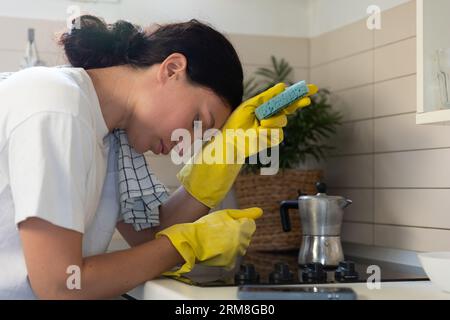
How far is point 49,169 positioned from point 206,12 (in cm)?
115

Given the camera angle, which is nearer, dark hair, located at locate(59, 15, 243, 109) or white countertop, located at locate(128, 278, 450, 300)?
white countertop, located at locate(128, 278, 450, 300)

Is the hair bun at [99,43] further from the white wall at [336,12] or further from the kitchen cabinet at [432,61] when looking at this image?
the white wall at [336,12]

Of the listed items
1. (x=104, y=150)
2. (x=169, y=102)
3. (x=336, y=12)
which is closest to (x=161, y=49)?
(x=169, y=102)

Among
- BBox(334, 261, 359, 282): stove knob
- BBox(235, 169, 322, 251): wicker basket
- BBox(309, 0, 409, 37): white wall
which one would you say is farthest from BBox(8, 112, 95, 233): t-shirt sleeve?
BBox(309, 0, 409, 37): white wall

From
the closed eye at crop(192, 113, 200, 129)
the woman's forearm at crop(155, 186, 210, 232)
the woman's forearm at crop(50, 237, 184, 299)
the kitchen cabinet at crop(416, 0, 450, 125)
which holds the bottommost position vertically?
the woman's forearm at crop(50, 237, 184, 299)

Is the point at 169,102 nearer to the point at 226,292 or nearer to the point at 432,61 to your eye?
the point at 226,292

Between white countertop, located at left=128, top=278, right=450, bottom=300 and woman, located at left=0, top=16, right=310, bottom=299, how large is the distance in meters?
0.03

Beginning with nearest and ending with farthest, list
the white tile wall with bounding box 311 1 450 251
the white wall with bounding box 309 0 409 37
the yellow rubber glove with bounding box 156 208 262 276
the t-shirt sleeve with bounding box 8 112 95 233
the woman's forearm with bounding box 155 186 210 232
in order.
→ the t-shirt sleeve with bounding box 8 112 95 233, the yellow rubber glove with bounding box 156 208 262 276, the woman's forearm with bounding box 155 186 210 232, the white tile wall with bounding box 311 1 450 251, the white wall with bounding box 309 0 409 37

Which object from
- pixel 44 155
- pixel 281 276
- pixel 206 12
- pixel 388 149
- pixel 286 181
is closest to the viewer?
pixel 44 155

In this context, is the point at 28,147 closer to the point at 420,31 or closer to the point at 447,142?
the point at 420,31

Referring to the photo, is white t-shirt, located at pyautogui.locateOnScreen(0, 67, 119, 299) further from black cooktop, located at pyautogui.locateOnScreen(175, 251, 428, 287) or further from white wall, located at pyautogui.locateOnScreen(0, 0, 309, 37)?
white wall, located at pyautogui.locateOnScreen(0, 0, 309, 37)

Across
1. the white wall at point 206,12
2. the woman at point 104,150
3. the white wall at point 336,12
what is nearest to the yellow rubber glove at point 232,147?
the woman at point 104,150

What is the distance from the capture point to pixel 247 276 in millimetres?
1315

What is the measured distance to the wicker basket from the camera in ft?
6.37
